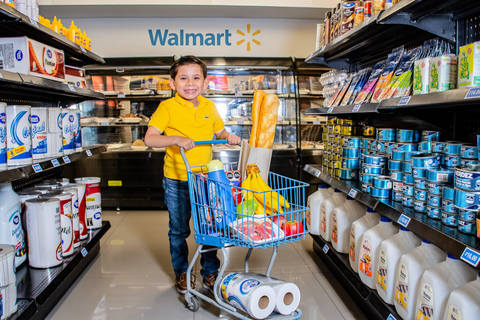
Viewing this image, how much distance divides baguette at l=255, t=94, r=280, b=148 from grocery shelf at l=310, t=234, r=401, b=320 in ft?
3.39

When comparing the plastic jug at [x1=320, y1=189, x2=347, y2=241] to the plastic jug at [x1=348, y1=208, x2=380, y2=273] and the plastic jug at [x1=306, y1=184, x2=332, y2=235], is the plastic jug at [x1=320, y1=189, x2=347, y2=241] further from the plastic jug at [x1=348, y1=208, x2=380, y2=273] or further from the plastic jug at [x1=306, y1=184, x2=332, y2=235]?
the plastic jug at [x1=348, y1=208, x2=380, y2=273]

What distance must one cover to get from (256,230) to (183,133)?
3.20ft

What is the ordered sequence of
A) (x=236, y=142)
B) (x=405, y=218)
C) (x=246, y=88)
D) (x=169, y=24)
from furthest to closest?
(x=169, y=24) → (x=246, y=88) → (x=236, y=142) → (x=405, y=218)

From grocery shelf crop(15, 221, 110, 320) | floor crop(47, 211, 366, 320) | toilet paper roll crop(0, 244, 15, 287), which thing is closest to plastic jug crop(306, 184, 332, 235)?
floor crop(47, 211, 366, 320)

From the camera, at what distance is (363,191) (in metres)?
2.52

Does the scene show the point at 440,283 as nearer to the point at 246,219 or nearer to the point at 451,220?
the point at 451,220

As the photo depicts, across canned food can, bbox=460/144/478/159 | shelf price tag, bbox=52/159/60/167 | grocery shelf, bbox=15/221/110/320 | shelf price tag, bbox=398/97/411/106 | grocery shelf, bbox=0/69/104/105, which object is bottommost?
grocery shelf, bbox=15/221/110/320

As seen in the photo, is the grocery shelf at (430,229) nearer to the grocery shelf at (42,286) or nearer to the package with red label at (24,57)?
the grocery shelf at (42,286)

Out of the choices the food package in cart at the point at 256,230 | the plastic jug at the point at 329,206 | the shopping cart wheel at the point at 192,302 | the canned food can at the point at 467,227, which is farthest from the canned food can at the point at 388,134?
the shopping cart wheel at the point at 192,302

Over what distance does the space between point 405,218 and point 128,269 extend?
7.35 ft

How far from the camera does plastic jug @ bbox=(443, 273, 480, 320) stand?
4.78 feet

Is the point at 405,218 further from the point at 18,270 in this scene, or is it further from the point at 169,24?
the point at 169,24

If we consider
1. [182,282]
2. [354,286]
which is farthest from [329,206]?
[182,282]

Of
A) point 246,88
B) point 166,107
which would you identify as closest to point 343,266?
point 166,107
